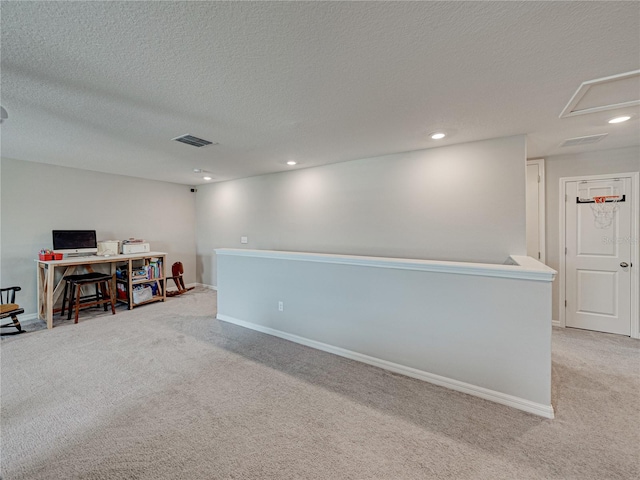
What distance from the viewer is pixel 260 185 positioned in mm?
4984

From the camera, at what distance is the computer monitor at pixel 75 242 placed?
4059 millimetres

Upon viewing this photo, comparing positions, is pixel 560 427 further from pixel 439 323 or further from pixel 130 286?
pixel 130 286

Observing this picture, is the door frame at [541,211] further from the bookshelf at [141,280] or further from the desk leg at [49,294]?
the desk leg at [49,294]

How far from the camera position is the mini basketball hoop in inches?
130

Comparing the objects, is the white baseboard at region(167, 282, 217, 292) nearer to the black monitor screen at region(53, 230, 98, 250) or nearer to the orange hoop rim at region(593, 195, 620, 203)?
the black monitor screen at region(53, 230, 98, 250)

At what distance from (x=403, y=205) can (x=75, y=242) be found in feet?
16.9

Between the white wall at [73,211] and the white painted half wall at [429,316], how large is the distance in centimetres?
338

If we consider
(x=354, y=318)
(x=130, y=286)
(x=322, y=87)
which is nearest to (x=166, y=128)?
(x=322, y=87)

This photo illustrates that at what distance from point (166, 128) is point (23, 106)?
101 cm

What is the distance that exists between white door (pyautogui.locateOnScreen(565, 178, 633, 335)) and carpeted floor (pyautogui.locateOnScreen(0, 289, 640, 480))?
521 mm

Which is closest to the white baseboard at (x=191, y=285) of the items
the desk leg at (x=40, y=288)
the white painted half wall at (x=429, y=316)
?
the desk leg at (x=40, y=288)

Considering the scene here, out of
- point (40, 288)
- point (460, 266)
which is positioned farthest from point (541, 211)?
point (40, 288)

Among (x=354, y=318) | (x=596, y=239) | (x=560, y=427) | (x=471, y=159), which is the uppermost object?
(x=471, y=159)

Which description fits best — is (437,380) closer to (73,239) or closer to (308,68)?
(308,68)
